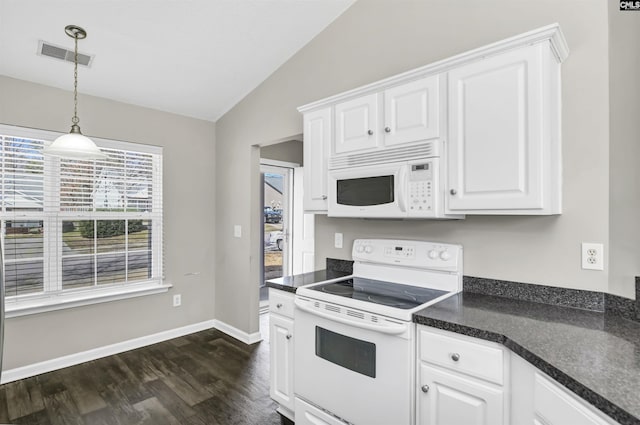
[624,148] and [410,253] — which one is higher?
[624,148]

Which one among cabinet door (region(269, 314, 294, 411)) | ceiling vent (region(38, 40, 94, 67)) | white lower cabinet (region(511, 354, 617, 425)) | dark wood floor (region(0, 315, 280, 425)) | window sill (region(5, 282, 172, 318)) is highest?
ceiling vent (region(38, 40, 94, 67))

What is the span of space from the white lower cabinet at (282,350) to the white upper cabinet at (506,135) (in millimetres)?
1224

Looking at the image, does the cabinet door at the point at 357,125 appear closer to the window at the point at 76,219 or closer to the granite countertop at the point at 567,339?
the granite countertop at the point at 567,339

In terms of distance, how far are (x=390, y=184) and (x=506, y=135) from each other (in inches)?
25.8

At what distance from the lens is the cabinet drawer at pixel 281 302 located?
226 centimetres

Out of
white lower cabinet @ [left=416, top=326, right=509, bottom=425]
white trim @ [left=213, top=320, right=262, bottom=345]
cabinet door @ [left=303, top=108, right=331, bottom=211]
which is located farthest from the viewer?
white trim @ [left=213, top=320, right=262, bottom=345]

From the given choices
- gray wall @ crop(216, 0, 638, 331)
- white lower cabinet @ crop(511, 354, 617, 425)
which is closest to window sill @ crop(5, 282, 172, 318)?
gray wall @ crop(216, 0, 638, 331)

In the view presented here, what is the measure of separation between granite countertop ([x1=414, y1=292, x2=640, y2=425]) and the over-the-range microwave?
54 centimetres

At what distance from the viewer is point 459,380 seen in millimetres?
1512

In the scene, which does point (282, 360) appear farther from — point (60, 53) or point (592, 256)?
point (60, 53)

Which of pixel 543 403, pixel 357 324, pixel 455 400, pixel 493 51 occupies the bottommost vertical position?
pixel 455 400

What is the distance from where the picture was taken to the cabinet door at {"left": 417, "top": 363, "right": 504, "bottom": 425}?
4.68 feet

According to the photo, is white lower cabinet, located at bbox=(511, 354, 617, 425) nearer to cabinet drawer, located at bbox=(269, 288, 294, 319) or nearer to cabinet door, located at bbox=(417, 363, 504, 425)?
cabinet door, located at bbox=(417, 363, 504, 425)

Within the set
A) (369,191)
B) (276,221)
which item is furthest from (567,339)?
(276,221)
